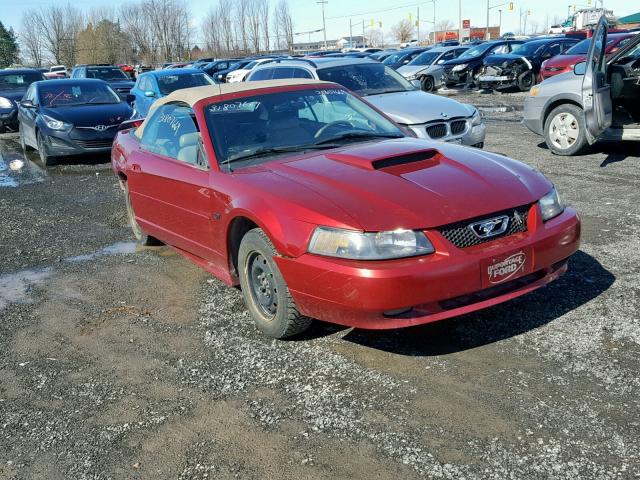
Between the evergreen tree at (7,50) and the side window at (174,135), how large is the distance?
78.8 metres

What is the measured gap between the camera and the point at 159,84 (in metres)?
14.7

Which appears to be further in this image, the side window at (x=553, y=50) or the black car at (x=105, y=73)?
the side window at (x=553, y=50)

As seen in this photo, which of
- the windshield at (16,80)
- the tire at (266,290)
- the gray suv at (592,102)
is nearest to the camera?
the tire at (266,290)

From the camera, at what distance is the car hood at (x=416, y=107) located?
28.7ft

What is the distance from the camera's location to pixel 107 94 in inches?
525

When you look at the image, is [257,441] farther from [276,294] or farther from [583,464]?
[583,464]

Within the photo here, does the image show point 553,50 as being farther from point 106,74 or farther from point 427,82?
point 106,74

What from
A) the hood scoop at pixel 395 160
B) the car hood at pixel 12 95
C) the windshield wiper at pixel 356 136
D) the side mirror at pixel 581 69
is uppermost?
the side mirror at pixel 581 69

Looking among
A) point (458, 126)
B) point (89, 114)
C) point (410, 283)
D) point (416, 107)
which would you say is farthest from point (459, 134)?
point (89, 114)

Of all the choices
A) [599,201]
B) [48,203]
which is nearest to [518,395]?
[599,201]

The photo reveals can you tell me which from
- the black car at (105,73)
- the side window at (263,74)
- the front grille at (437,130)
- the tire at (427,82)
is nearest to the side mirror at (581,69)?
the front grille at (437,130)

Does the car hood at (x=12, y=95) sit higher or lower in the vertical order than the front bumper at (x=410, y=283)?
higher

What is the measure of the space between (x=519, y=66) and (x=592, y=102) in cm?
1400

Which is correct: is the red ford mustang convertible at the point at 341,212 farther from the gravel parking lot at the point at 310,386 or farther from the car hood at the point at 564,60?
the car hood at the point at 564,60
